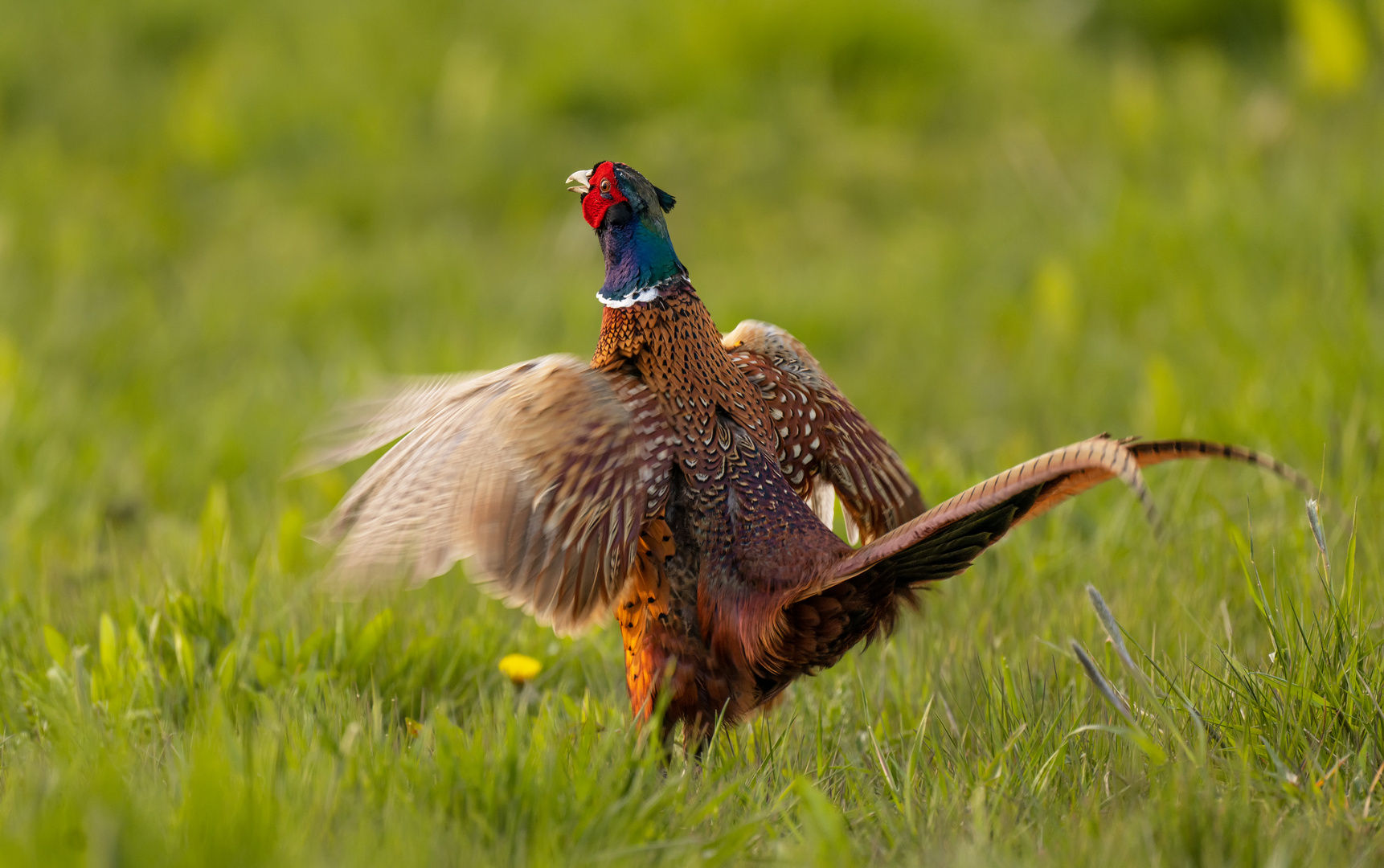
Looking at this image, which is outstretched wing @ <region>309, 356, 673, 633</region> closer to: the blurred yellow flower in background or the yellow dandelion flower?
the yellow dandelion flower

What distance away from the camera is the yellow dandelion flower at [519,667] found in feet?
9.30

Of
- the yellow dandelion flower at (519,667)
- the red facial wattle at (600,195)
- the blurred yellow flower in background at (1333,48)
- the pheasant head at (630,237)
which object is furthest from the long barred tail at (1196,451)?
the blurred yellow flower in background at (1333,48)

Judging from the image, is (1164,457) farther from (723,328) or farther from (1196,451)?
(723,328)

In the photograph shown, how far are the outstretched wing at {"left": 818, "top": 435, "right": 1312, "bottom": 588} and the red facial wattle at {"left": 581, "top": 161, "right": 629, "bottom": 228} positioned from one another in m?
0.86

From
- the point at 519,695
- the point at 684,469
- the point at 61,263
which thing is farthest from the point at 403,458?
the point at 61,263

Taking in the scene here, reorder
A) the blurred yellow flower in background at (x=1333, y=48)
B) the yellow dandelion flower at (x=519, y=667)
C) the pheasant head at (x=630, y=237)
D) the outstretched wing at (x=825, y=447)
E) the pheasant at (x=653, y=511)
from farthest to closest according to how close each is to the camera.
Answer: the blurred yellow flower in background at (x=1333, y=48), the yellow dandelion flower at (x=519, y=667), the outstretched wing at (x=825, y=447), the pheasant head at (x=630, y=237), the pheasant at (x=653, y=511)

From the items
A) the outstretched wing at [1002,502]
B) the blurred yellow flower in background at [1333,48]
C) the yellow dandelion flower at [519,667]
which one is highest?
the blurred yellow flower in background at [1333,48]

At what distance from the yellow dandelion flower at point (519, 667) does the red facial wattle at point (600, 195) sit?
100 cm

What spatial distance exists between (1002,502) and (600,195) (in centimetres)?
102

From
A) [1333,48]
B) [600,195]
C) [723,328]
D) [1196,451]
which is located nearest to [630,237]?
[600,195]

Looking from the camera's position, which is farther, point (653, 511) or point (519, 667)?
point (519, 667)

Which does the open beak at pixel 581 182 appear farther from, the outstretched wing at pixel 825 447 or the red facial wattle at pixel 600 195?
the outstretched wing at pixel 825 447

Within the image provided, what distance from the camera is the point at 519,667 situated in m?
2.84

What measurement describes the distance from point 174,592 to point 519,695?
0.87 metres
